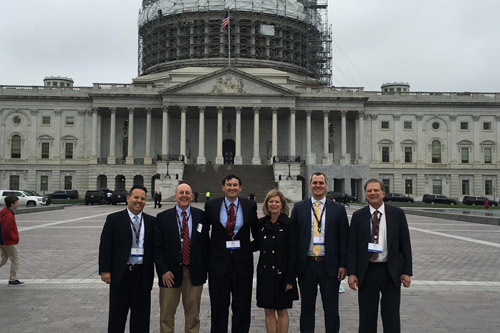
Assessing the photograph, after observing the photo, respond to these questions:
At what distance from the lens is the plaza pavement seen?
343 inches

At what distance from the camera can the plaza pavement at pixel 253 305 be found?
8.70 m

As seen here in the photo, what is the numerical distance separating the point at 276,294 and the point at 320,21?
83.0 m

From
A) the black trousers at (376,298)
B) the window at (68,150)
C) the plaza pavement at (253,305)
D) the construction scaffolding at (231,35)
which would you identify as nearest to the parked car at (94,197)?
the window at (68,150)

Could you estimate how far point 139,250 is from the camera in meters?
7.32

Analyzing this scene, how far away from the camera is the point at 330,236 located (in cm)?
743

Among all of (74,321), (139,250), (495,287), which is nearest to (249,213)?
(139,250)

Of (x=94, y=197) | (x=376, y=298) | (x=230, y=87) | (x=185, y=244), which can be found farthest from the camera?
(x=230, y=87)

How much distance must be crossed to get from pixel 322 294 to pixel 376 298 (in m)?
0.82

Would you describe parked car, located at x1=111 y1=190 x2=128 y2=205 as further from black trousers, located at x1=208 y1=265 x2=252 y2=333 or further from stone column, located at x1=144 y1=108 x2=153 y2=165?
black trousers, located at x1=208 y1=265 x2=252 y2=333

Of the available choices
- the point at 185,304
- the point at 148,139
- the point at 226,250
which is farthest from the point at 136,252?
the point at 148,139

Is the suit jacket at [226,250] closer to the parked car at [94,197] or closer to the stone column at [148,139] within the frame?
the parked car at [94,197]

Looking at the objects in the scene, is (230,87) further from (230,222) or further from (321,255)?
(321,255)

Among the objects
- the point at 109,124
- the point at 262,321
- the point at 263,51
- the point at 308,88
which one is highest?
the point at 263,51

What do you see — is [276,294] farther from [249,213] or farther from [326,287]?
[249,213]
